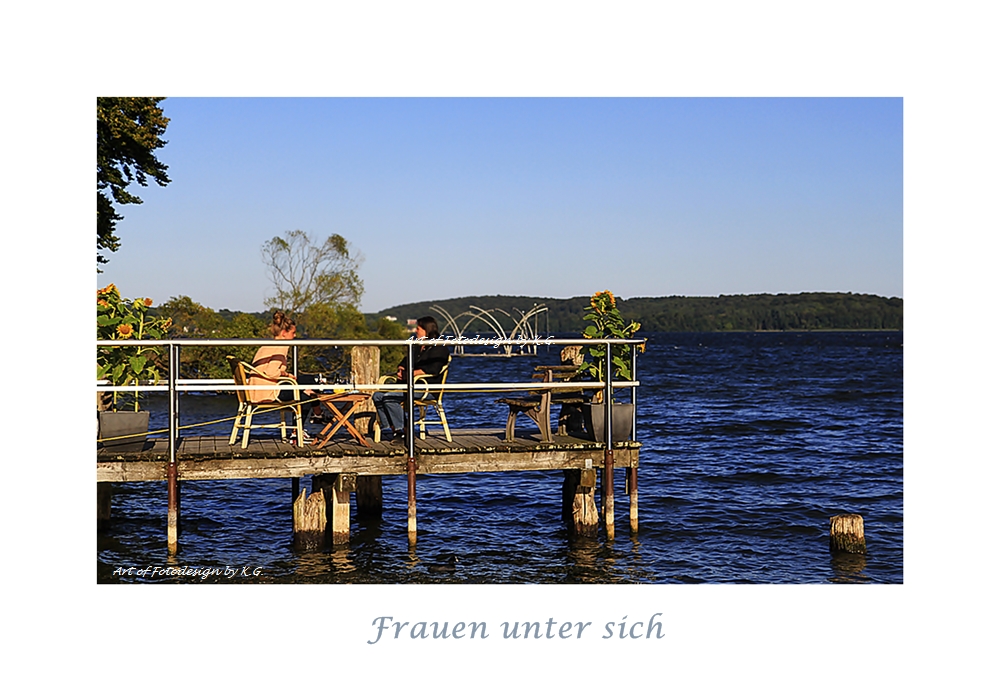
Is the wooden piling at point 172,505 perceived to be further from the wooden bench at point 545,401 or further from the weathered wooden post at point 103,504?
the wooden bench at point 545,401

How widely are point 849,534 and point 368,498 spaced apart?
248 inches

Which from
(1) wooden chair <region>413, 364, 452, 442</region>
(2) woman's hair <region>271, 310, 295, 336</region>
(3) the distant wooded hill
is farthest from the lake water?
(3) the distant wooded hill

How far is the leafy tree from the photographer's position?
20.1 m

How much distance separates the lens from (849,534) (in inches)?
505

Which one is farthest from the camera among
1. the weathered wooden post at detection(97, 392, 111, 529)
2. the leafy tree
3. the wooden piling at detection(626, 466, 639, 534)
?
the leafy tree

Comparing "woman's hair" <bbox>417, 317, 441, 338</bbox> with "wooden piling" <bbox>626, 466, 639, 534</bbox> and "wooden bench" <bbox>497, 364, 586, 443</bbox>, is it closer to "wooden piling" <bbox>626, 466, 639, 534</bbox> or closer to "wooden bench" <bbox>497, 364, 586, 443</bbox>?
"wooden bench" <bbox>497, 364, 586, 443</bbox>

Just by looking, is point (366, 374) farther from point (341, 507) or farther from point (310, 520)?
point (310, 520)

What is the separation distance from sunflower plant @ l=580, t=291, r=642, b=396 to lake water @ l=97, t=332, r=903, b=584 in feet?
1.94

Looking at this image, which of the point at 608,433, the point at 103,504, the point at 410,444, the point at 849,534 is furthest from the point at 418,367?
the point at 849,534
